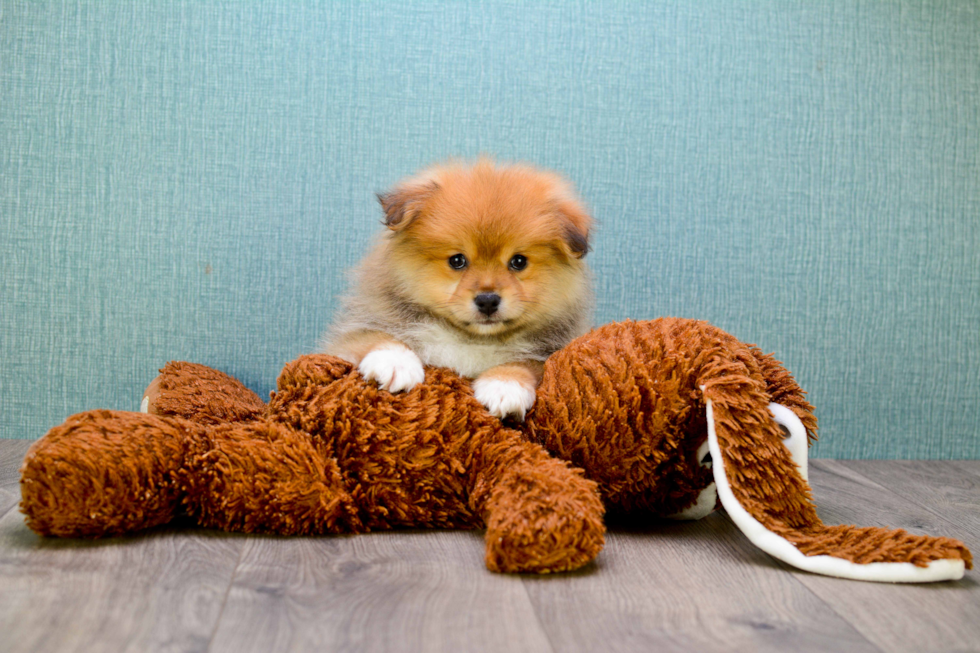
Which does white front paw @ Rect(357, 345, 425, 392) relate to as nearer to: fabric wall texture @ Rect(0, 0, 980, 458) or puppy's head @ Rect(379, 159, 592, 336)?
puppy's head @ Rect(379, 159, 592, 336)

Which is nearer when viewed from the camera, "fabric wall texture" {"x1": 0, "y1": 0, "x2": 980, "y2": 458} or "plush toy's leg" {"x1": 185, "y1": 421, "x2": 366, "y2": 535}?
"plush toy's leg" {"x1": 185, "y1": 421, "x2": 366, "y2": 535}

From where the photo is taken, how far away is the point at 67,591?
127 cm

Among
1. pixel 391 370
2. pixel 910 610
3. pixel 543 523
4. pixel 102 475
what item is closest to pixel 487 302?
pixel 391 370

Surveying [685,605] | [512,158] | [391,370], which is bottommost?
[685,605]

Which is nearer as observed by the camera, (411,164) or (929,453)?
(411,164)

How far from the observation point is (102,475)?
1426 mm

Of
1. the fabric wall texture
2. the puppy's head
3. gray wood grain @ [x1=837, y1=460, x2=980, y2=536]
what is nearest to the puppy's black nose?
the puppy's head

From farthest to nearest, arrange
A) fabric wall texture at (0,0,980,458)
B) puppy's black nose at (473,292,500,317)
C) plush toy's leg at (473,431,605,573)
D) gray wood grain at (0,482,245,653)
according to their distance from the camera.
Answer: fabric wall texture at (0,0,980,458), puppy's black nose at (473,292,500,317), plush toy's leg at (473,431,605,573), gray wood grain at (0,482,245,653)

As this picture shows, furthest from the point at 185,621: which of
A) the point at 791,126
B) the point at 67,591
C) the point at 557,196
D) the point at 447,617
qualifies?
the point at 791,126

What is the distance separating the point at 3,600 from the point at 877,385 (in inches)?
104

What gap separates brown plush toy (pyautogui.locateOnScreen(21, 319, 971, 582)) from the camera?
1428mm

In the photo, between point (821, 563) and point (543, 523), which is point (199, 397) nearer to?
point (543, 523)

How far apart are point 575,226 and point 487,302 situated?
31 cm

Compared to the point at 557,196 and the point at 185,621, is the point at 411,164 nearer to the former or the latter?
the point at 557,196
